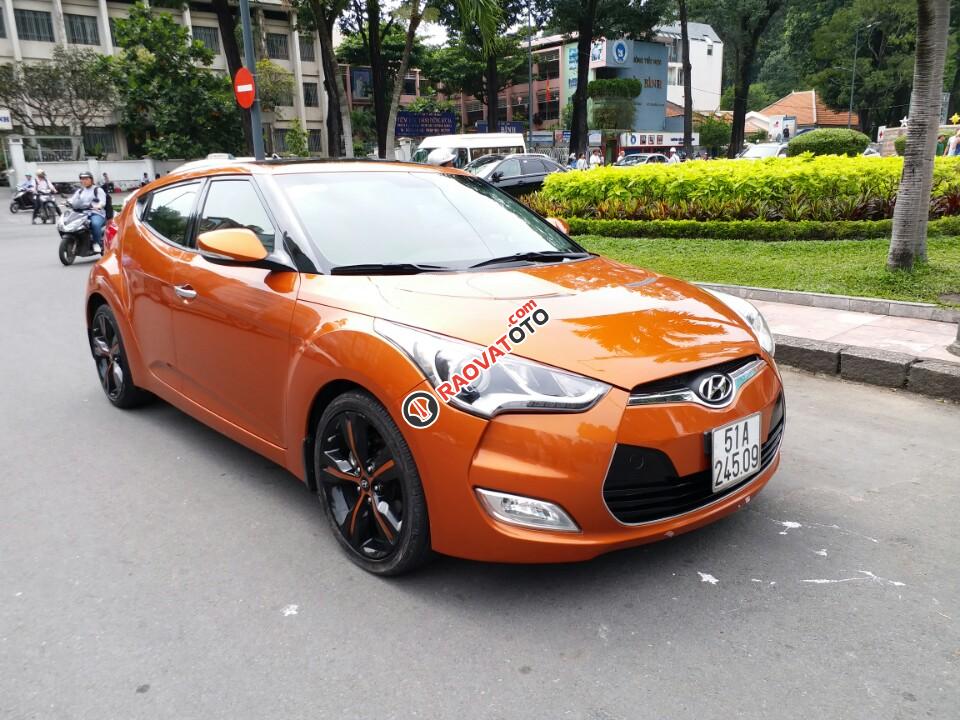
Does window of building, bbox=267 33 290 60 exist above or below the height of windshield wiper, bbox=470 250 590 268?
above

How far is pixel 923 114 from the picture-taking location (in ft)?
23.2

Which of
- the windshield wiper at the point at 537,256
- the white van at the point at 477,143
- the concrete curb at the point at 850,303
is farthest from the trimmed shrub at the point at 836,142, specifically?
the windshield wiper at the point at 537,256

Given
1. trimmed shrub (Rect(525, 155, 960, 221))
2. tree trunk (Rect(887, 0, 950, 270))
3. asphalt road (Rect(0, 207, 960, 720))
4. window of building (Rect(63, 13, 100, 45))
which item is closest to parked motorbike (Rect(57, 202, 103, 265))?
trimmed shrub (Rect(525, 155, 960, 221))

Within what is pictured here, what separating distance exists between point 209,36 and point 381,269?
51695 mm

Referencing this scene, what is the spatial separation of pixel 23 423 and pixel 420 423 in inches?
139

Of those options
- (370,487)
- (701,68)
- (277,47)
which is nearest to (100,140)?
(277,47)

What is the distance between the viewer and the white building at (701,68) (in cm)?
7162

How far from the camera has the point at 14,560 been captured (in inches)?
124

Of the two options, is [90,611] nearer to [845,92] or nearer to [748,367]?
[748,367]

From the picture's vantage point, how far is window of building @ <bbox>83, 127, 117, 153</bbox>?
41.8 m

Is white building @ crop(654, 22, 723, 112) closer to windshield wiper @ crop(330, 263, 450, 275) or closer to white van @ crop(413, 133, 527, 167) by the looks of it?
white van @ crop(413, 133, 527, 167)

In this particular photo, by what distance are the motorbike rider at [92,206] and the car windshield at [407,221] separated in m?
11.3

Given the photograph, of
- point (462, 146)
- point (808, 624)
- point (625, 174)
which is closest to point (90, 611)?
point (808, 624)

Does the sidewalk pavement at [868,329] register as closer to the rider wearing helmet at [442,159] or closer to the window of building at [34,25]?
the rider wearing helmet at [442,159]
